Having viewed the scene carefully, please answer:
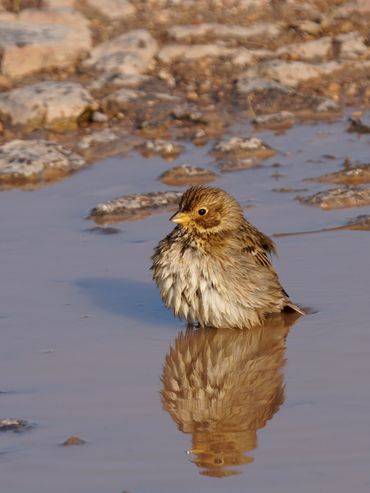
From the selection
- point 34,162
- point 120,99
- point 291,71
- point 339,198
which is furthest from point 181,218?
point 291,71

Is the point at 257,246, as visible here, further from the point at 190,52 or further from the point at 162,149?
the point at 190,52

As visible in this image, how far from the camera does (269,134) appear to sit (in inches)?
463

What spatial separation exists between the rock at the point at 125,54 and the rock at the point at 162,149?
1628mm

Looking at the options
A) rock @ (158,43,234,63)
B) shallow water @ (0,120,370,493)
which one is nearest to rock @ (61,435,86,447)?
shallow water @ (0,120,370,493)

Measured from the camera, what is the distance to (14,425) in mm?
5734

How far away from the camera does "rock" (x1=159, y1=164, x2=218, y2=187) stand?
10.5 metres

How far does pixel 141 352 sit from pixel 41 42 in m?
6.58

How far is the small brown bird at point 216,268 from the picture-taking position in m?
7.38

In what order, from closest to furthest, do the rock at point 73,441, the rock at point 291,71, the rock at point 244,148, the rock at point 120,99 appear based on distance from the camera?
the rock at point 73,441, the rock at point 244,148, the rock at point 120,99, the rock at point 291,71

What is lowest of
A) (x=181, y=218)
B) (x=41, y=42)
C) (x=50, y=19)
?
(x=181, y=218)

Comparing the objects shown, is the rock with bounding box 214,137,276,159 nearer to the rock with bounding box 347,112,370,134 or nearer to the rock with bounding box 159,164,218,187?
the rock with bounding box 159,164,218,187

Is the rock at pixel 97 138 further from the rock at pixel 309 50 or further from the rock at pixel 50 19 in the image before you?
the rock at pixel 309 50

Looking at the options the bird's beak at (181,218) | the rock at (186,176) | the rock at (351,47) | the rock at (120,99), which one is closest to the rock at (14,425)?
the bird's beak at (181,218)

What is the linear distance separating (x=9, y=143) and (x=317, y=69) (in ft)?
11.3
